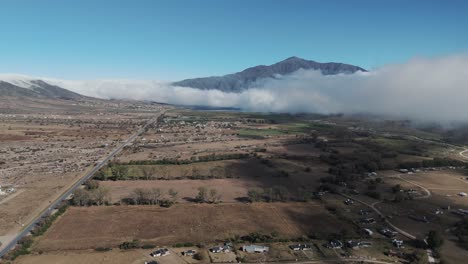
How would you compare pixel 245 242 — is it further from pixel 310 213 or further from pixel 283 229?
pixel 310 213

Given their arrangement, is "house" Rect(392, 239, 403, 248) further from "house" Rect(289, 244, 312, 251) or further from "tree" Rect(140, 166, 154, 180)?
"tree" Rect(140, 166, 154, 180)

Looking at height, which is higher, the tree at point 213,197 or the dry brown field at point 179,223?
the tree at point 213,197

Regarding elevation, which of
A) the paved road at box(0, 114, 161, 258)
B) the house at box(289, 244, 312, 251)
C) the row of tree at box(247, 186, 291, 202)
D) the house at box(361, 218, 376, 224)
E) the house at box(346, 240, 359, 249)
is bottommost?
the paved road at box(0, 114, 161, 258)

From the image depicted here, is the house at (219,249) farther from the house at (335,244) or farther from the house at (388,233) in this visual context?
the house at (388,233)

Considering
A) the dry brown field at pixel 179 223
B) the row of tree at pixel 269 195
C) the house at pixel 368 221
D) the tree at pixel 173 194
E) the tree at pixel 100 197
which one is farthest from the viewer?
the tree at pixel 173 194

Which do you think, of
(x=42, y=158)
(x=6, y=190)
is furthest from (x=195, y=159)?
(x=6, y=190)

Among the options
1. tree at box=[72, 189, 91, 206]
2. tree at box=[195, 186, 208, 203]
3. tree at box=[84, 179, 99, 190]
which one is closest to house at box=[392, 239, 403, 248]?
tree at box=[195, 186, 208, 203]

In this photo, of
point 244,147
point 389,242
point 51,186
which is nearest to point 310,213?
point 389,242

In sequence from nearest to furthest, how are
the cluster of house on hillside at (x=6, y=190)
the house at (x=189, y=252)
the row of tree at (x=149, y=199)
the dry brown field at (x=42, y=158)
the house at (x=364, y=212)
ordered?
the house at (x=189, y=252) → the house at (x=364, y=212) → the dry brown field at (x=42, y=158) → the row of tree at (x=149, y=199) → the cluster of house on hillside at (x=6, y=190)

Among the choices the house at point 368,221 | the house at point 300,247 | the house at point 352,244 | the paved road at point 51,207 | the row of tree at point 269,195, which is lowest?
the paved road at point 51,207

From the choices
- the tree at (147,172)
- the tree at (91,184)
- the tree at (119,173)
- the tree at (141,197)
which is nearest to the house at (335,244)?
the tree at (141,197)

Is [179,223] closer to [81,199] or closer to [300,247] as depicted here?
[300,247]
